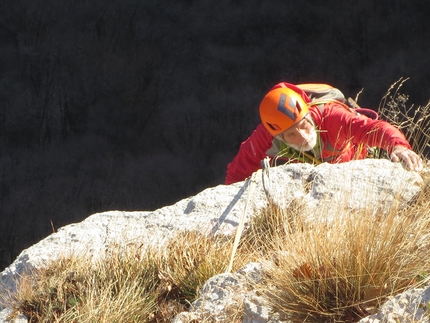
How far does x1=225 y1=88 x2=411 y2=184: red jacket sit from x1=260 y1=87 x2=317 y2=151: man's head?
0.07 m

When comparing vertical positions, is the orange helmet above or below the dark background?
above

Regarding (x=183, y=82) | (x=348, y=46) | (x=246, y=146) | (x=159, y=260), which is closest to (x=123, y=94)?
(x=183, y=82)

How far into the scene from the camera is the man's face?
4242mm

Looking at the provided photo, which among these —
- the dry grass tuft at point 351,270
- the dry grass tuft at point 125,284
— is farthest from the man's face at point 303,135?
the dry grass tuft at point 351,270

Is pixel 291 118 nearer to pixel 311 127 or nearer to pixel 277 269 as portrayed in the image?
pixel 311 127

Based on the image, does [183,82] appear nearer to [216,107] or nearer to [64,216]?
[216,107]

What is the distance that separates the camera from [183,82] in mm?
9742

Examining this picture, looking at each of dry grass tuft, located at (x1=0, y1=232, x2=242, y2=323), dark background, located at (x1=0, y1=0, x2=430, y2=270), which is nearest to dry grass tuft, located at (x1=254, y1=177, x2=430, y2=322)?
dry grass tuft, located at (x1=0, y1=232, x2=242, y2=323)

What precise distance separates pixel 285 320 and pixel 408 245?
431 mm

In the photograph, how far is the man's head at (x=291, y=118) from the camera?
14.0 feet

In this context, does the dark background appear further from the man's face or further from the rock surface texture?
the rock surface texture

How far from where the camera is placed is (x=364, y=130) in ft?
12.8

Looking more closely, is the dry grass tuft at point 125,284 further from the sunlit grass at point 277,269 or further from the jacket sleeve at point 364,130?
the jacket sleeve at point 364,130

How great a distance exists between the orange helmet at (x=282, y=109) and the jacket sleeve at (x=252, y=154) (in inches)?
10.8
